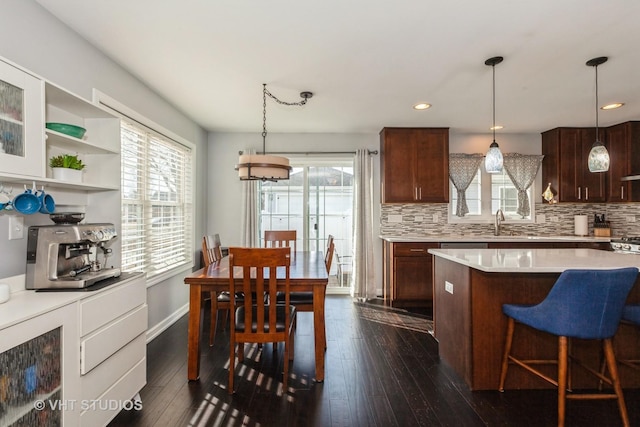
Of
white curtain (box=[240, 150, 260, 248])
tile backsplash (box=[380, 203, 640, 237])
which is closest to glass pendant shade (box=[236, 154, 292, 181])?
white curtain (box=[240, 150, 260, 248])

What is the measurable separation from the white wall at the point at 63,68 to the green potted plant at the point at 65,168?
0.32 metres

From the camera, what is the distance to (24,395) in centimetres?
130

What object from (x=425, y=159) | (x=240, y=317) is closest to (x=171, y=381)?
(x=240, y=317)

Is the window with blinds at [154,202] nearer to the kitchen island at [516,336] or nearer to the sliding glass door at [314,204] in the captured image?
the sliding glass door at [314,204]

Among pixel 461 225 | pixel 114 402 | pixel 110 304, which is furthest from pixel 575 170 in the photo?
pixel 114 402

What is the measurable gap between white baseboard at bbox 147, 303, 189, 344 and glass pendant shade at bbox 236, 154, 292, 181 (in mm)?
1821

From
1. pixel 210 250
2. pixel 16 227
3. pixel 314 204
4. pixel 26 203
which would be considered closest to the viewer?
pixel 26 203

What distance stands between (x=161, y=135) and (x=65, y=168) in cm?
160

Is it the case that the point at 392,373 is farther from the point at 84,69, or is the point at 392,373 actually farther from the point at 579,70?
the point at 84,69

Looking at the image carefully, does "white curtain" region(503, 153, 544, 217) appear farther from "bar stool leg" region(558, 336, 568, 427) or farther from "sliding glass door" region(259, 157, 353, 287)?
"bar stool leg" region(558, 336, 568, 427)

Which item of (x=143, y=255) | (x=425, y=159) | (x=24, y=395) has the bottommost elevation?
(x=24, y=395)

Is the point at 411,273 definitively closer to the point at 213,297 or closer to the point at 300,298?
the point at 300,298

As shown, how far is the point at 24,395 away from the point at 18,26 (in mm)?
1842

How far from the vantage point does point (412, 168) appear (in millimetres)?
4336
